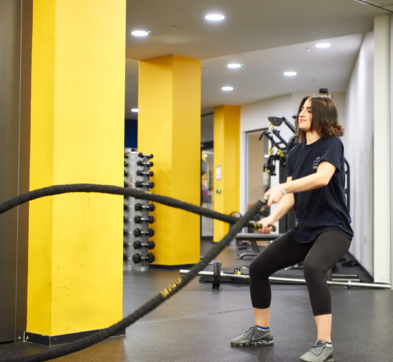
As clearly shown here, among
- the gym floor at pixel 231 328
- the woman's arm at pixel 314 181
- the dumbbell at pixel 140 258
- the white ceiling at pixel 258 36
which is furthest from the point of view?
the dumbbell at pixel 140 258

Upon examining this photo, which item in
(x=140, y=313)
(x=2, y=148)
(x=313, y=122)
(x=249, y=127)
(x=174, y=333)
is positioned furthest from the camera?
(x=249, y=127)

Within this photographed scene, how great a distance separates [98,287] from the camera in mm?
3000

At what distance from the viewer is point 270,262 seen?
2656mm

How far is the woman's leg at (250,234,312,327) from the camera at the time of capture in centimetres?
262

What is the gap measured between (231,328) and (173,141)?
4001 millimetres

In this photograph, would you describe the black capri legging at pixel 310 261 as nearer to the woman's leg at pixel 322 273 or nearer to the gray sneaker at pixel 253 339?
the woman's leg at pixel 322 273

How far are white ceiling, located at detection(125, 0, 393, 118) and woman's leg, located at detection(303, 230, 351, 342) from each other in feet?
11.3

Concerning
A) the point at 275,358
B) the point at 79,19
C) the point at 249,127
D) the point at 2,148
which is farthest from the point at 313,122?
the point at 249,127

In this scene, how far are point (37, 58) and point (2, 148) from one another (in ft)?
1.83

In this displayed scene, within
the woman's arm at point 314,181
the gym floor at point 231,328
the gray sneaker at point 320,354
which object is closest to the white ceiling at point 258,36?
the gym floor at point 231,328

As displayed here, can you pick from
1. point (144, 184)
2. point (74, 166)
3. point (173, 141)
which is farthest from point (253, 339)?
point (173, 141)

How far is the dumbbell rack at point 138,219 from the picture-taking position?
671cm

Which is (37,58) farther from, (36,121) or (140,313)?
(140,313)

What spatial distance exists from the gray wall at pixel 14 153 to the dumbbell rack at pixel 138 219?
3693 millimetres
